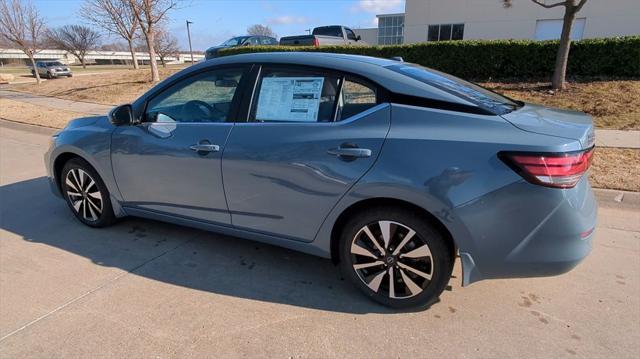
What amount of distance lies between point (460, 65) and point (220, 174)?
442 inches

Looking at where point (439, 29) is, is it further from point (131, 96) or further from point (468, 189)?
point (468, 189)

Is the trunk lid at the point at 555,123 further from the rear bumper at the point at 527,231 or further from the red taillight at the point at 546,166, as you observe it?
the rear bumper at the point at 527,231

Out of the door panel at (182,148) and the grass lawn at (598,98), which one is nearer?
the door panel at (182,148)

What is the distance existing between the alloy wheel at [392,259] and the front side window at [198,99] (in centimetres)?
142

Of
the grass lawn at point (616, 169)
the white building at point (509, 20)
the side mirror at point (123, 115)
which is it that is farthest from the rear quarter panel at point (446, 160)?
the white building at point (509, 20)

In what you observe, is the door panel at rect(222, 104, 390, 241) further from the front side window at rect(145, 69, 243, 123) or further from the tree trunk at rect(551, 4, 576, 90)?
the tree trunk at rect(551, 4, 576, 90)

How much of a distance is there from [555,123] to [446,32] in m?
23.6

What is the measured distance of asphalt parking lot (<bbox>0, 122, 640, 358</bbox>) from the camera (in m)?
2.43

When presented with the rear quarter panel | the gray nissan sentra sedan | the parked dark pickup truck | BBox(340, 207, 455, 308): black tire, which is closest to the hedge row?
the parked dark pickup truck

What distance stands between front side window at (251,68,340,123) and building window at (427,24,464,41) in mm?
22923

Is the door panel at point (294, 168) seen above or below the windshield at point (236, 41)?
below

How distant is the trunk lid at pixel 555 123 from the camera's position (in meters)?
2.35

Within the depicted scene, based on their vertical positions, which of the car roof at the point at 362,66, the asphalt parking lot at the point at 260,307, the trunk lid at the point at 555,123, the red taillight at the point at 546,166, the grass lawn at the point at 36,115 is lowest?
the grass lawn at the point at 36,115

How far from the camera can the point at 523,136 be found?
7.55 ft
